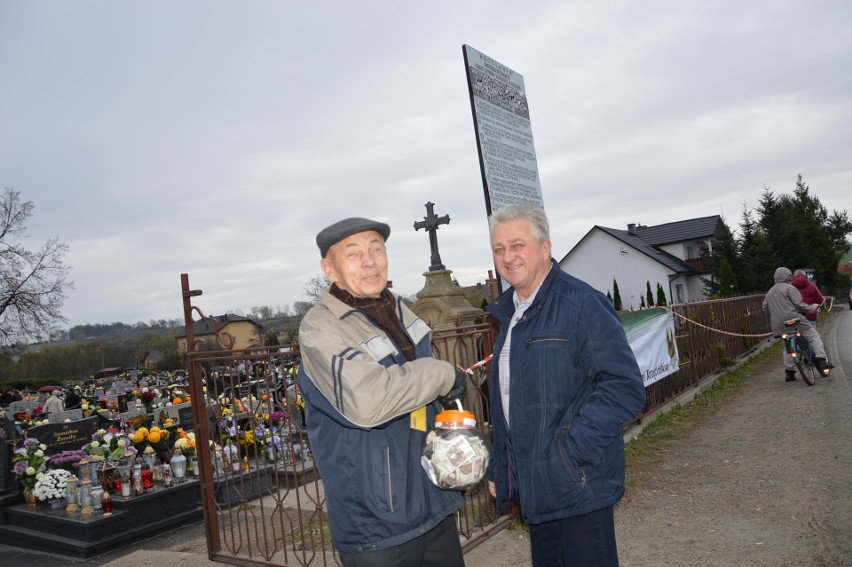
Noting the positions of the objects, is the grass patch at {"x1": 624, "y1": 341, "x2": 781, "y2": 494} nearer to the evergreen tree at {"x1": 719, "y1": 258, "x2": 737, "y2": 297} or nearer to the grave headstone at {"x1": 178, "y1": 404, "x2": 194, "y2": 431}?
the grave headstone at {"x1": 178, "y1": 404, "x2": 194, "y2": 431}

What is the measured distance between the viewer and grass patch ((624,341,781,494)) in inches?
259

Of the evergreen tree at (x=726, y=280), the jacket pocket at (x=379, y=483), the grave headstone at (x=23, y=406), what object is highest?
the evergreen tree at (x=726, y=280)

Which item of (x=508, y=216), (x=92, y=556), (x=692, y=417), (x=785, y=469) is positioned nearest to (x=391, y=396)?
(x=508, y=216)

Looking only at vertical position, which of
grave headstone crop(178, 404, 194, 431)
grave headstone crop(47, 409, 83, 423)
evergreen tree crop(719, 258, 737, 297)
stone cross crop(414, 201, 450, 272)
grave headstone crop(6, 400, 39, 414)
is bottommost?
grave headstone crop(178, 404, 194, 431)

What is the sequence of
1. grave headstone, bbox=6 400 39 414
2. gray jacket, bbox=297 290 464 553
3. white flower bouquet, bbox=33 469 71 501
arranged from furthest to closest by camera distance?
1. grave headstone, bbox=6 400 39 414
2. white flower bouquet, bbox=33 469 71 501
3. gray jacket, bbox=297 290 464 553

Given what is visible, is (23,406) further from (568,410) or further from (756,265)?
(756,265)

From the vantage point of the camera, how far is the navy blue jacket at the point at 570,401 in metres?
2.25

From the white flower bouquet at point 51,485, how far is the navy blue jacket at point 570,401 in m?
7.22

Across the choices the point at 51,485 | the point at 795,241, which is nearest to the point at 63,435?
the point at 51,485

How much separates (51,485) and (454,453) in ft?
24.3

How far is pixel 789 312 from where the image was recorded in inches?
403

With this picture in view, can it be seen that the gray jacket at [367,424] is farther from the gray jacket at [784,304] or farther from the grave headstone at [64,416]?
the grave headstone at [64,416]

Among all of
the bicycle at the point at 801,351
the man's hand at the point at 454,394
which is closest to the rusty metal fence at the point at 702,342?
the bicycle at the point at 801,351

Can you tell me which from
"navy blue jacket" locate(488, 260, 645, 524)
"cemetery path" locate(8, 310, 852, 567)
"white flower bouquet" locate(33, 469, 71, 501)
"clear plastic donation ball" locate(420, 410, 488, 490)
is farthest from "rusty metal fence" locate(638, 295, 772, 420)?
"white flower bouquet" locate(33, 469, 71, 501)
